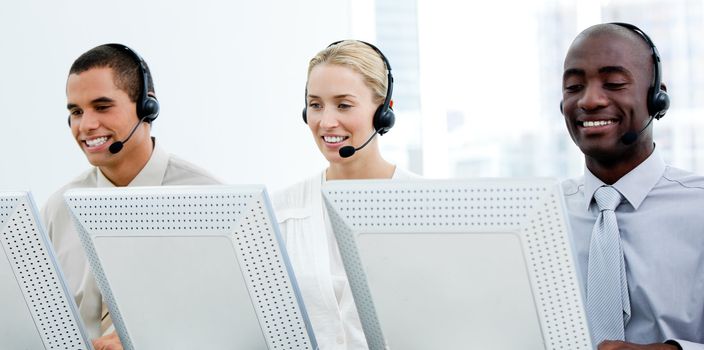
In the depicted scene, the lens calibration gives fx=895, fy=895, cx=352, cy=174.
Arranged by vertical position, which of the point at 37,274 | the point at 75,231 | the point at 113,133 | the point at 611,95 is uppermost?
the point at 611,95

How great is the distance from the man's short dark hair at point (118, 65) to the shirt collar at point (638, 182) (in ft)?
4.35

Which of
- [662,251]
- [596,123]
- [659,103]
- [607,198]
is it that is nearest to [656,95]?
[659,103]

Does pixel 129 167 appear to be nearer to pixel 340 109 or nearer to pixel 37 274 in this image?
pixel 340 109

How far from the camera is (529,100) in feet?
16.3

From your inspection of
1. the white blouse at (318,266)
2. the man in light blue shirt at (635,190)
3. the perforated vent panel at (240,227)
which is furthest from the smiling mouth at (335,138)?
the perforated vent panel at (240,227)

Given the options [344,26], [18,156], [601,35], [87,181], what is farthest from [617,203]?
[344,26]

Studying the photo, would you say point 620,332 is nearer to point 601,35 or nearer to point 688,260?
point 688,260

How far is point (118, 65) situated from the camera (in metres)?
2.59

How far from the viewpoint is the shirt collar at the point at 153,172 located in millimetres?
2578

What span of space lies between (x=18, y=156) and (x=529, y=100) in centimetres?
270

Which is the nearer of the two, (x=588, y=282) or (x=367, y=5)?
(x=588, y=282)

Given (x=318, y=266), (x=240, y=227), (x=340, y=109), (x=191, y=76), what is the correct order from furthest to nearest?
(x=191, y=76)
(x=340, y=109)
(x=318, y=266)
(x=240, y=227)

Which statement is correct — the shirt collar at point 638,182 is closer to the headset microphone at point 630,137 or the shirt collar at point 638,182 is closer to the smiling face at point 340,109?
the headset microphone at point 630,137

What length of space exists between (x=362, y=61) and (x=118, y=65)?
2.33ft
